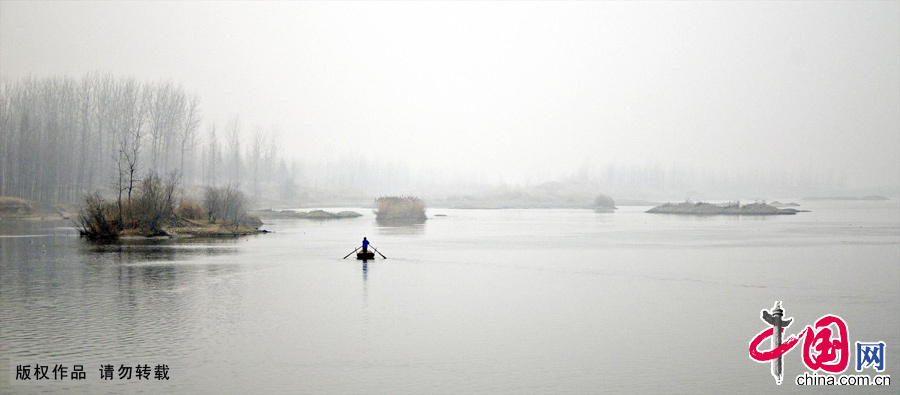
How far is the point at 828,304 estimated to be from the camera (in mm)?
21656

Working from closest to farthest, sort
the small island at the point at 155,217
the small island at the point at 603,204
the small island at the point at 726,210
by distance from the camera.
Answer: the small island at the point at 155,217 → the small island at the point at 726,210 → the small island at the point at 603,204

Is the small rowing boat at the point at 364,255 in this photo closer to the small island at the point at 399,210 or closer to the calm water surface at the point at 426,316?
the calm water surface at the point at 426,316

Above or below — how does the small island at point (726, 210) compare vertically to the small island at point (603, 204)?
below

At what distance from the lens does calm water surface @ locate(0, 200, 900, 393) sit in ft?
43.4

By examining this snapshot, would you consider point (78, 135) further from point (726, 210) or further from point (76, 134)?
point (726, 210)

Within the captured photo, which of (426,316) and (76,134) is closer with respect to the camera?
(426,316)

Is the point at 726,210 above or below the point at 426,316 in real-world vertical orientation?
above

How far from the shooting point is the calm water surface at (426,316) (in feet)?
43.4

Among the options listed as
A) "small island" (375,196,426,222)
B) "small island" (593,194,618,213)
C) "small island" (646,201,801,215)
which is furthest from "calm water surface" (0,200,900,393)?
"small island" (593,194,618,213)

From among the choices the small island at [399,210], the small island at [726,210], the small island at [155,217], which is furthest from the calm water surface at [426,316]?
the small island at [726,210]

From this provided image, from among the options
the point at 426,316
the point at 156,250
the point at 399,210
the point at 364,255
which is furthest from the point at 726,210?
the point at 426,316

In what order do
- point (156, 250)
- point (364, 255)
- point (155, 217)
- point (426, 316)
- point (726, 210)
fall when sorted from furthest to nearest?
point (726, 210)
point (155, 217)
point (156, 250)
point (364, 255)
point (426, 316)

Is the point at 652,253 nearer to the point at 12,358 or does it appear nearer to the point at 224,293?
the point at 224,293

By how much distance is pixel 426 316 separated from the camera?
63.9ft
